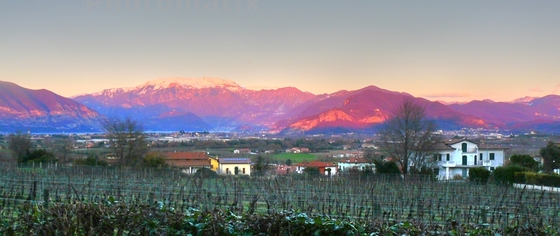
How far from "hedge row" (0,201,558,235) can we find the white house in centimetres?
3757

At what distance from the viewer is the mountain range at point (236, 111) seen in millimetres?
106625

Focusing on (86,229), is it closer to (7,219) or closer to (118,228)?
(118,228)

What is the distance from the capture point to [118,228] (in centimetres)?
554

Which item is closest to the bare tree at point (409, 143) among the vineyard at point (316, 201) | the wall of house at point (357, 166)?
the wall of house at point (357, 166)

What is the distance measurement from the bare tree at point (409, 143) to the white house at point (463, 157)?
16.3 ft

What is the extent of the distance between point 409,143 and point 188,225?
1225 inches

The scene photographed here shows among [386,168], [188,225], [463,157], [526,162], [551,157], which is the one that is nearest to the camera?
[188,225]

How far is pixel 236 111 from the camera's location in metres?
187

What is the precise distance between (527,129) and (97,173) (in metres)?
87.5

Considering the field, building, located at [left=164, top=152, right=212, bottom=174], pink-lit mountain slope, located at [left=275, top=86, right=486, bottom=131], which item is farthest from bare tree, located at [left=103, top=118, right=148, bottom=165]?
pink-lit mountain slope, located at [left=275, top=86, right=486, bottom=131]

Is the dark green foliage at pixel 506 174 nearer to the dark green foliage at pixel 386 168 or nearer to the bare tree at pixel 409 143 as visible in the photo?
the dark green foliage at pixel 386 168

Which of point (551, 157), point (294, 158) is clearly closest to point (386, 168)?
point (551, 157)

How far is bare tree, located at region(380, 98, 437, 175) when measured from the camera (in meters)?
35.0

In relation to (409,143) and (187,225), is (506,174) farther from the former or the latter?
(187,225)
